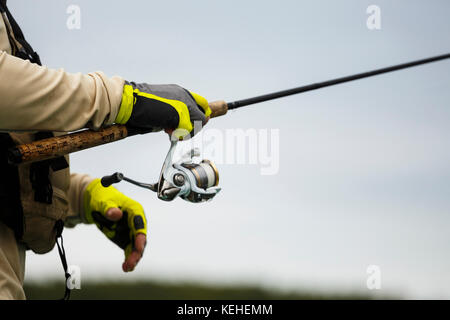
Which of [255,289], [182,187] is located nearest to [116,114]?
[182,187]

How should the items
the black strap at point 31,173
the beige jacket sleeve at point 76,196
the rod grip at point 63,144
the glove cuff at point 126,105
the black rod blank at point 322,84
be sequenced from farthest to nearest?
the beige jacket sleeve at point 76,196
the black rod blank at point 322,84
the black strap at point 31,173
the glove cuff at point 126,105
the rod grip at point 63,144

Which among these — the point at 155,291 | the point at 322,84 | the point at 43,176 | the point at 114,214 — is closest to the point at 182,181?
the point at 43,176

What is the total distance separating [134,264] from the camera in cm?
336

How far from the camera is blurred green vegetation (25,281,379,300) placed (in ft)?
26.1

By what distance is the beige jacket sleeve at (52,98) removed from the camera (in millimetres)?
2219

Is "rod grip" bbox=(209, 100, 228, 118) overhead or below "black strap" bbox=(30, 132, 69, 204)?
overhead

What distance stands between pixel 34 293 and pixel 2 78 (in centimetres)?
653

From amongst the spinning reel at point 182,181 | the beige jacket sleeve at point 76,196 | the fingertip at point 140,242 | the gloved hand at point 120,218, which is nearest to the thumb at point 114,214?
the gloved hand at point 120,218

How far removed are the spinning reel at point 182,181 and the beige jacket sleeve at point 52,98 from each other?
34cm

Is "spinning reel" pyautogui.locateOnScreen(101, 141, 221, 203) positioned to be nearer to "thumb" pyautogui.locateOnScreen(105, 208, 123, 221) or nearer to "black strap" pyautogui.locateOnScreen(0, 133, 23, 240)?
"black strap" pyautogui.locateOnScreen(0, 133, 23, 240)

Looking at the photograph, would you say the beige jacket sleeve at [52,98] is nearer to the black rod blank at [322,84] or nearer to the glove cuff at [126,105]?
the glove cuff at [126,105]

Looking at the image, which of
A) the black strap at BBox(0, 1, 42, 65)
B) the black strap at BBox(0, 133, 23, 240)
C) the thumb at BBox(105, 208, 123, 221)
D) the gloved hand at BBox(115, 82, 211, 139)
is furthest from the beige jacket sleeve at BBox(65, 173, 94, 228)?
the gloved hand at BBox(115, 82, 211, 139)

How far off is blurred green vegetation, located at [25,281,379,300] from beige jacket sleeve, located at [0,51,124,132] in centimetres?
586
